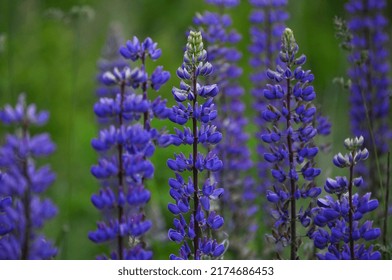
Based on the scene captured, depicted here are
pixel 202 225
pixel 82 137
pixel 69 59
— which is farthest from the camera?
pixel 69 59

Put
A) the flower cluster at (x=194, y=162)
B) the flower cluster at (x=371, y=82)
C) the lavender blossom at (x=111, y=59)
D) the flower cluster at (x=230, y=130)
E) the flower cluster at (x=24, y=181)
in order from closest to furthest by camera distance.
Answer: the flower cluster at (x=24, y=181)
the flower cluster at (x=194, y=162)
the flower cluster at (x=230, y=130)
the flower cluster at (x=371, y=82)
the lavender blossom at (x=111, y=59)

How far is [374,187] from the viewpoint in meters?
2.54

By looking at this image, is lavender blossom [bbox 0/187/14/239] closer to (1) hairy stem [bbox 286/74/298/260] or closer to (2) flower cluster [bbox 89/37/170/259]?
(2) flower cluster [bbox 89/37/170/259]

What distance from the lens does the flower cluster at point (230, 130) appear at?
93.1 inches

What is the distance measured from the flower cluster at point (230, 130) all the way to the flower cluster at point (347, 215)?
2.54 feet

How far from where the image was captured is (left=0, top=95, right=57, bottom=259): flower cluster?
132cm

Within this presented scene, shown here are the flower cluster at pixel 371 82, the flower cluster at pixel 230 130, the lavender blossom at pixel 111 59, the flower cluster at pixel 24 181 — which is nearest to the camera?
the flower cluster at pixel 24 181

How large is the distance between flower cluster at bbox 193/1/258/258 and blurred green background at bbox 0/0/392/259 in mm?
255

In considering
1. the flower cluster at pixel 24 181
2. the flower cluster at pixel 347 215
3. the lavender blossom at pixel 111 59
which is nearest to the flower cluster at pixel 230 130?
the lavender blossom at pixel 111 59

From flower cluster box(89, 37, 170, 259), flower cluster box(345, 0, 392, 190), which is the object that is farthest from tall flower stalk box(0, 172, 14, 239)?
flower cluster box(345, 0, 392, 190)

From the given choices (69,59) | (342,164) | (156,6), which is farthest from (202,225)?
(156,6)

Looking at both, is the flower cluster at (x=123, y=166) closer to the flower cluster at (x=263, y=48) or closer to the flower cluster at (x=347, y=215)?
the flower cluster at (x=347, y=215)
